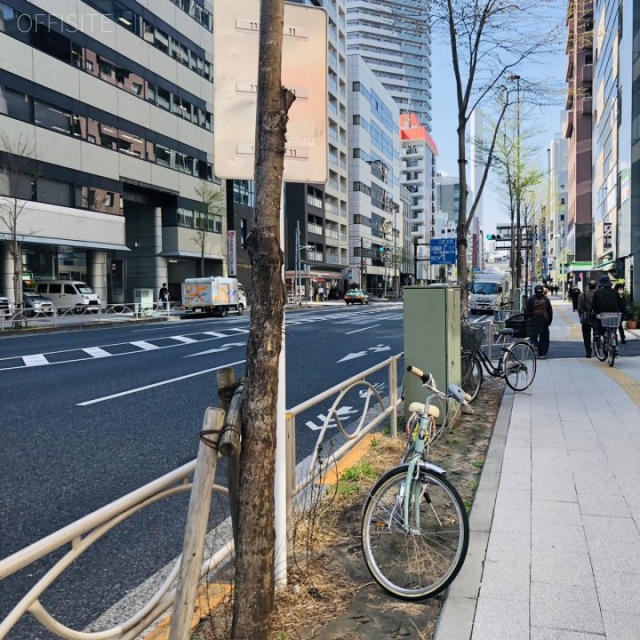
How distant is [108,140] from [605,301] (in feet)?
113

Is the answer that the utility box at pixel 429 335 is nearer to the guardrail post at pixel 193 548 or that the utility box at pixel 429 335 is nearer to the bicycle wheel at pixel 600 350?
the guardrail post at pixel 193 548

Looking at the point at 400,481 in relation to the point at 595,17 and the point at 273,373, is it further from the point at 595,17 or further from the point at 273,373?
the point at 595,17

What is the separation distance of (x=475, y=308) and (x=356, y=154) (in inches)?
2049

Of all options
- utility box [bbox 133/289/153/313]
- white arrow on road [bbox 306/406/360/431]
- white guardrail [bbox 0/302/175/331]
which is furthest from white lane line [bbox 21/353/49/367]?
utility box [bbox 133/289/153/313]

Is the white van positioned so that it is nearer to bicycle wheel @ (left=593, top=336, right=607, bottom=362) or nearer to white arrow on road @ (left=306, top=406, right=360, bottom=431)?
bicycle wheel @ (left=593, top=336, right=607, bottom=362)

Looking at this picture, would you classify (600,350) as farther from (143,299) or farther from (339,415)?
(143,299)

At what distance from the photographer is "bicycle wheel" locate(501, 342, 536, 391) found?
9.09 m

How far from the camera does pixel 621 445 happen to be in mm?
5977

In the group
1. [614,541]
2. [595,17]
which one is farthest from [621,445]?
[595,17]

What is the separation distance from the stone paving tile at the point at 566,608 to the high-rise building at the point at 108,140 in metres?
28.7

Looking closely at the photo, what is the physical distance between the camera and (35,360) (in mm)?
13711

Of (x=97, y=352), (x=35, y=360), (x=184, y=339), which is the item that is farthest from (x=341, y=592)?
(x=184, y=339)

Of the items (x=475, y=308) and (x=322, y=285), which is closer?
(x=475, y=308)

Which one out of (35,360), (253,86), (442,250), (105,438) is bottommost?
(105,438)
